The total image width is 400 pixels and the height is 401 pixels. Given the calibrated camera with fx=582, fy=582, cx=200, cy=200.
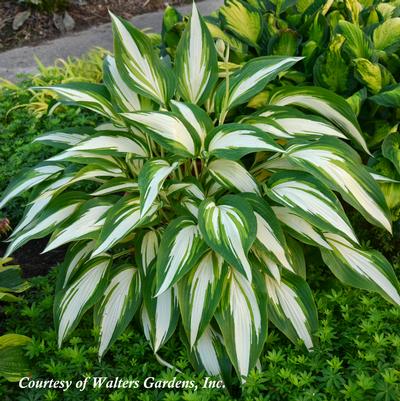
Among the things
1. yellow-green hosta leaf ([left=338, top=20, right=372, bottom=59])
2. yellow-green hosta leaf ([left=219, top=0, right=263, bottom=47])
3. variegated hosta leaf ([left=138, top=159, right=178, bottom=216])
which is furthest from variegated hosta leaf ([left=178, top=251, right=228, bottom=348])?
yellow-green hosta leaf ([left=219, top=0, right=263, bottom=47])

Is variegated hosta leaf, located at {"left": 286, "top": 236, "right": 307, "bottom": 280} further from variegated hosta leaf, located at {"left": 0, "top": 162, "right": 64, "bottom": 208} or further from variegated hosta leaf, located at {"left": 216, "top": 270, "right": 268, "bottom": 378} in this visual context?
variegated hosta leaf, located at {"left": 0, "top": 162, "right": 64, "bottom": 208}

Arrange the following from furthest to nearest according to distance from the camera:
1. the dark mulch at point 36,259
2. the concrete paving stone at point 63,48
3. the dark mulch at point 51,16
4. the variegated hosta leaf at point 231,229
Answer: the dark mulch at point 51,16 < the concrete paving stone at point 63,48 < the dark mulch at point 36,259 < the variegated hosta leaf at point 231,229

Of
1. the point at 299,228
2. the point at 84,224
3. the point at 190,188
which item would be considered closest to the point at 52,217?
the point at 84,224

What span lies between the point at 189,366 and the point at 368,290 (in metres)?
0.67

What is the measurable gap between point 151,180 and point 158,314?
0.48 metres

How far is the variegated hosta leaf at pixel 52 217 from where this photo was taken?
2.07m

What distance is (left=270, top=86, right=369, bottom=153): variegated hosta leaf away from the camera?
2.28 metres

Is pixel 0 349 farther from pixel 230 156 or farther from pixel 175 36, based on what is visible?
pixel 175 36

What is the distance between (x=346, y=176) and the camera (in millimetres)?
1943

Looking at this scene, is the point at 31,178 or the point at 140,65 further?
the point at 31,178

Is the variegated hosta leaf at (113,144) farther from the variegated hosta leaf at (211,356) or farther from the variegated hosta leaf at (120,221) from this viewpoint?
the variegated hosta leaf at (211,356)

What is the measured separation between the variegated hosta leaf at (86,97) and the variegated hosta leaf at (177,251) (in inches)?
23.5

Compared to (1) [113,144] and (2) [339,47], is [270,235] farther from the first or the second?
(2) [339,47]

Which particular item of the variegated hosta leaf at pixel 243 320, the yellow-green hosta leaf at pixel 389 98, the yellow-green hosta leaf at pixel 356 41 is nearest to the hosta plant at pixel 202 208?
the variegated hosta leaf at pixel 243 320
